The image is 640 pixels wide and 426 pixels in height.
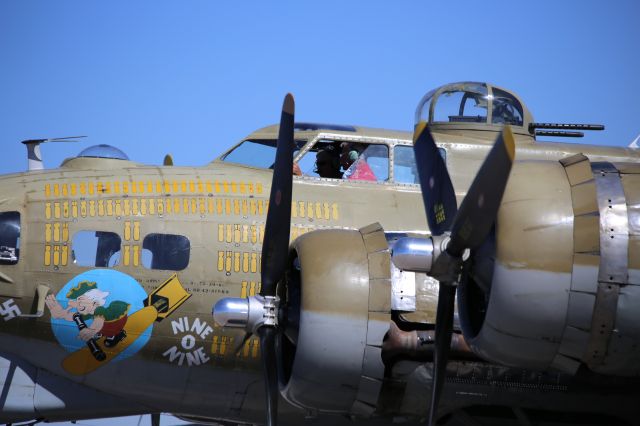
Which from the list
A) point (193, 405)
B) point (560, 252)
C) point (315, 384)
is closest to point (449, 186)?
point (560, 252)

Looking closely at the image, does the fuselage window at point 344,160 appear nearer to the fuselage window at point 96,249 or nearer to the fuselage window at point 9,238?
the fuselage window at point 96,249

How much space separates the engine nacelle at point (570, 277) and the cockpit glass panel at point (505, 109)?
5903 millimetres

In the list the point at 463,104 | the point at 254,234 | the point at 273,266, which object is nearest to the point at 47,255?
the point at 254,234

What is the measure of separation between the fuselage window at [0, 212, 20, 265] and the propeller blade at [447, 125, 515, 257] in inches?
227

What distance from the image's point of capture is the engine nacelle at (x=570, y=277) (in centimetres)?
820

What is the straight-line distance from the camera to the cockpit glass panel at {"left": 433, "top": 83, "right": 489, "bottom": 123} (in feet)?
47.0

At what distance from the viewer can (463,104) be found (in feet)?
47.4

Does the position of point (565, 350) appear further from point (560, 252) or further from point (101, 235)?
point (101, 235)

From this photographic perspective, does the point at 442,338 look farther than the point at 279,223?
No

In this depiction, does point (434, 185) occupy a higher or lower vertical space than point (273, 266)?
higher

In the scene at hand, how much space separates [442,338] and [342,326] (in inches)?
38.8

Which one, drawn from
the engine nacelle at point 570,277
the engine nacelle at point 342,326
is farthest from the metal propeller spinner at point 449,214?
the engine nacelle at point 342,326

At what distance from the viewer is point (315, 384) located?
987 centimetres

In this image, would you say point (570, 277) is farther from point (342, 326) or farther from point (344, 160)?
point (344, 160)
